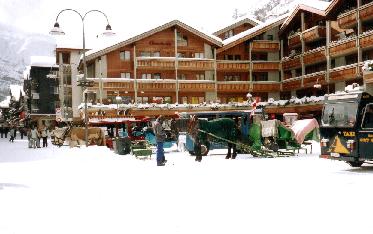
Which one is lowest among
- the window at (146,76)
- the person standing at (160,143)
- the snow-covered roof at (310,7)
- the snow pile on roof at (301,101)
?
the person standing at (160,143)

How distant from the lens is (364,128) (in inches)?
485

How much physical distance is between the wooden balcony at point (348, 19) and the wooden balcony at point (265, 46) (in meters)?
11.7

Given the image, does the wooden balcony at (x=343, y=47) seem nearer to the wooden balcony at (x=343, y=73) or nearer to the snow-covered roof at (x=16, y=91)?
the wooden balcony at (x=343, y=73)

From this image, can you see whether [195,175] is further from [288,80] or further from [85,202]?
[288,80]

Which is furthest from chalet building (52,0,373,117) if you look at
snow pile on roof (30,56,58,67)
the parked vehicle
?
snow pile on roof (30,56,58,67)

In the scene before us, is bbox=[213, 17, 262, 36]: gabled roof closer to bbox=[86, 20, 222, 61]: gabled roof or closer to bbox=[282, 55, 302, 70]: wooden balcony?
bbox=[86, 20, 222, 61]: gabled roof

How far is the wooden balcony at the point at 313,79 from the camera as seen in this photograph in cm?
4291

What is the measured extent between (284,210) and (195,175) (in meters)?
5.29

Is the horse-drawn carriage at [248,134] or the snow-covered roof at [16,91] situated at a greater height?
the snow-covered roof at [16,91]

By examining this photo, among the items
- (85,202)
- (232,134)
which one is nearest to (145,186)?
(85,202)

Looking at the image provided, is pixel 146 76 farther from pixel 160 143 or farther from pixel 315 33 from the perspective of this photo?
pixel 160 143

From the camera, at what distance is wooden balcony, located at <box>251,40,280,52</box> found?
5075cm

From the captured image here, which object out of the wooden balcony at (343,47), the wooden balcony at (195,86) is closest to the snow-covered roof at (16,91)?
the wooden balcony at (195,86)

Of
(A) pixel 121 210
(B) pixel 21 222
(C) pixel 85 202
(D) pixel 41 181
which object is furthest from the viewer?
(D) pixel 41 181
